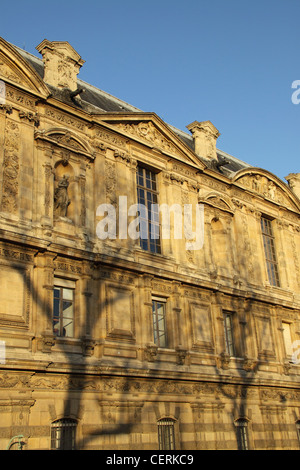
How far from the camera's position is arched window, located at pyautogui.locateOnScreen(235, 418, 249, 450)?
20031 mm

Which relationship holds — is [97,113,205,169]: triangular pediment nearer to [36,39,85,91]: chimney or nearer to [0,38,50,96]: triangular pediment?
[36,39,85,91]: chimney

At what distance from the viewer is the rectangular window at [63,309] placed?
16095mm

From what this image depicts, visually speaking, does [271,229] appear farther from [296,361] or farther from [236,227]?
[296,361]

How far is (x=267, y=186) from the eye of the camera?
2716cm

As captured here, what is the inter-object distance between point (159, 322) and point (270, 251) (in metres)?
8.82

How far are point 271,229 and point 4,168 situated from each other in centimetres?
1439

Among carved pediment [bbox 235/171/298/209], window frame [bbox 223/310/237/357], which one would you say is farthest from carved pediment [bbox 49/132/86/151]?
carved pediment [bbox 235/171/298/209]

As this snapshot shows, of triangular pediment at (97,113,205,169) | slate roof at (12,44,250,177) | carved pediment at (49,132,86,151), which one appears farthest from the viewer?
triangular pediment at (97,113,205,169)

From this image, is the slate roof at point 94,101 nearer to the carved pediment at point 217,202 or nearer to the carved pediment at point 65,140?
the carved pediment at point 65,140

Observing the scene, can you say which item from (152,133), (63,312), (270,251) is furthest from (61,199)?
(270,251)

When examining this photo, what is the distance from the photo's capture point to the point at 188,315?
1994cm

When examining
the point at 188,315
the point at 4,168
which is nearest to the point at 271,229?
the point at 188,315

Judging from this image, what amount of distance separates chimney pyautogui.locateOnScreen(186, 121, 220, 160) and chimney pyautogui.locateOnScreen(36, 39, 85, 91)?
22.8 feet
